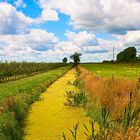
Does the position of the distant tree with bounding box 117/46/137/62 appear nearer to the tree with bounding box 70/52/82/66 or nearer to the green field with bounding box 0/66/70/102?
the tree with bounding box 70/52/82/66

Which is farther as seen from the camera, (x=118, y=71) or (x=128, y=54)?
(x=128, y=54)

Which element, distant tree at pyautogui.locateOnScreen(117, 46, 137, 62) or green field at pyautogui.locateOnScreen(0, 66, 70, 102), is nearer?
green field at pyautogui.locateOnScreen(0, 66, 70, 102)

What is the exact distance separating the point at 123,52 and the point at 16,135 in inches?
5525

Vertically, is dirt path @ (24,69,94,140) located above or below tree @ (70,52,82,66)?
below

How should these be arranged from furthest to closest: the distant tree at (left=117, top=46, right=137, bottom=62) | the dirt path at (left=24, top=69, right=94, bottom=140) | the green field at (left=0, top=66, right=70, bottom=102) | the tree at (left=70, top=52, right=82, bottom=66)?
1. the tree at (left=70, top=52, right=82, bottom=66)
2. the distant tree at (left=117, top=46, right=137, bottom=62)
3. the green field at (left=0, top=66, right=70, bottom=102)
4. the dirt path at (left=24, top=69, right=94, bottom=140)

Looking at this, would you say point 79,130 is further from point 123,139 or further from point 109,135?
point 123,139

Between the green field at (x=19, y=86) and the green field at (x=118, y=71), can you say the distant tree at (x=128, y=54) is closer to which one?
the green field at (x=118, y=71)

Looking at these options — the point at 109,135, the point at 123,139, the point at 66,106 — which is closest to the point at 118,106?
the point at 109,135

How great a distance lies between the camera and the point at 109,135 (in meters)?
5.94

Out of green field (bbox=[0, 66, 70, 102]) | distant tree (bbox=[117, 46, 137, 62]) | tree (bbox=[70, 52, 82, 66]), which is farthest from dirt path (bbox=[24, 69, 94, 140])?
distant tree (bbox=[117, 46, 137, 62])

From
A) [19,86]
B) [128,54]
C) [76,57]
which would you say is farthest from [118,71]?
[128,54]

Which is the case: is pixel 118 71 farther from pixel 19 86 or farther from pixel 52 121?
pixel 52 121

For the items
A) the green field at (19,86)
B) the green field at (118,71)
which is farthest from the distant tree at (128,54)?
the green field at (19,86)

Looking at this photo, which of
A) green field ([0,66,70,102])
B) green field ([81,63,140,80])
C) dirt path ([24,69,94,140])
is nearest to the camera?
dirt path ([24,69,94,140])
